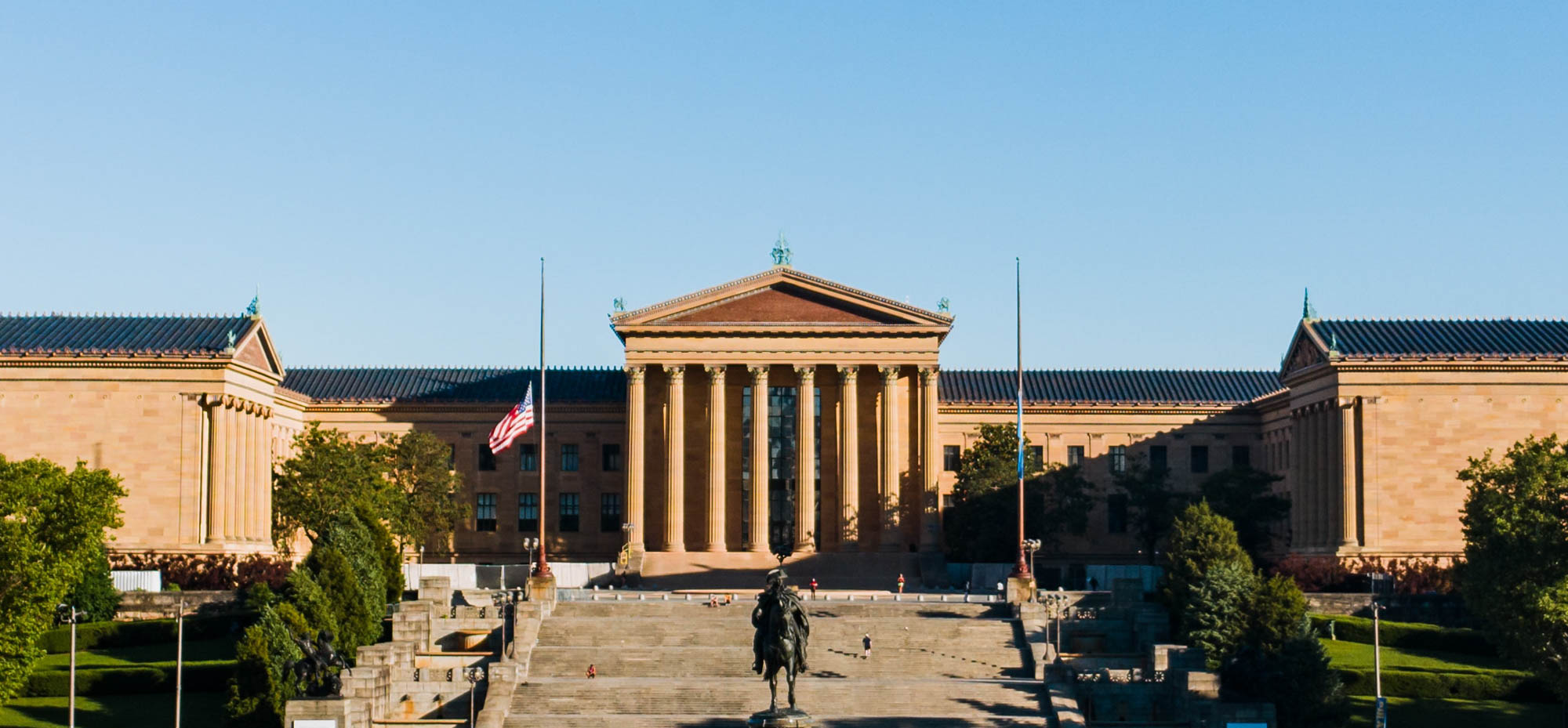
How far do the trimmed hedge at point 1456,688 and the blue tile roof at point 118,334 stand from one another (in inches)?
2321

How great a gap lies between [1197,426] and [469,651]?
196 ft

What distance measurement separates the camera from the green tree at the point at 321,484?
10462cm

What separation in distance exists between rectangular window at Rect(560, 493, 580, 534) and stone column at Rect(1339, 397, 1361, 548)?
47496 mm

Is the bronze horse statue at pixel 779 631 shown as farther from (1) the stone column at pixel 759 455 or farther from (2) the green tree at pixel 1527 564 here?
(1) the stone column at pixel 759 455

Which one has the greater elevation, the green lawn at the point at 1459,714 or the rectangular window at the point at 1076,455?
the rectangular window at the point at 1076,455

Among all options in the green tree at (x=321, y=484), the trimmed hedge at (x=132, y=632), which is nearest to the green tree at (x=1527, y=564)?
the trimmed hedge at (x=132, y=632)

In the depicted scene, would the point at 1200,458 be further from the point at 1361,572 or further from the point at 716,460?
the point at 716,460

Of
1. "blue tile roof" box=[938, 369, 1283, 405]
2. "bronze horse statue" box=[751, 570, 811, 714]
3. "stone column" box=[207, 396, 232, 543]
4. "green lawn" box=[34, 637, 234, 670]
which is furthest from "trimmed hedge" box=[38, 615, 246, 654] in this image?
"blue tile roof" box=[938, 369, 1283, 405]

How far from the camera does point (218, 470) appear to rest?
102 m

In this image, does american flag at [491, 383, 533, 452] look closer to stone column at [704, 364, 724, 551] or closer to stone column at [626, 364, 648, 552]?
stone column at [626, 364, 648, 552]

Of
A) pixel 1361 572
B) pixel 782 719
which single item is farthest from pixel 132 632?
pixel 1361 572

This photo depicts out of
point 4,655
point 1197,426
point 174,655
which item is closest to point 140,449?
point 174,655

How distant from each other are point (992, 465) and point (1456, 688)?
143 ft

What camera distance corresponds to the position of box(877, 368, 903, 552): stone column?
113812 mm
